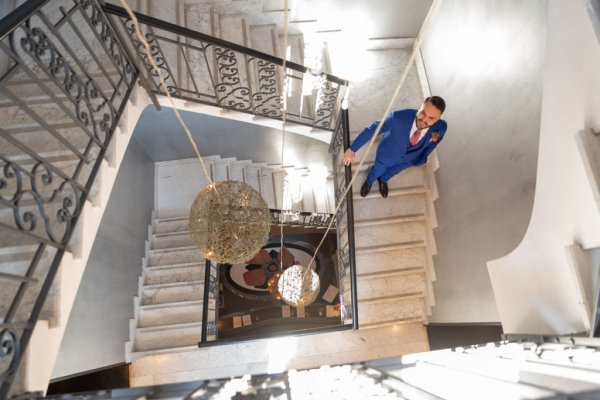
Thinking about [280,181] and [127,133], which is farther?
[280,181]

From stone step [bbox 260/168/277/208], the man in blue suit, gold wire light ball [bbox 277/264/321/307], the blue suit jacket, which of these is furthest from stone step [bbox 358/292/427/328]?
stone step [bbox 260/168/277/208]

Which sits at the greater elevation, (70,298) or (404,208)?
(404,208)

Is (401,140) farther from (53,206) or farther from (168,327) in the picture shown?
(168,327)

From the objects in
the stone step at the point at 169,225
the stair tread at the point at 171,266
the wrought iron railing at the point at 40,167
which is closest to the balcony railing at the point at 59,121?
the wrought iron railing at the point at 40,167

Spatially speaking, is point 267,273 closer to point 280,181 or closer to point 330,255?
point 330,255

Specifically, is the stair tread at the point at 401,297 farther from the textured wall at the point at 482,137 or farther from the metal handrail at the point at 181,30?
the metal handrail at the point at 181,30

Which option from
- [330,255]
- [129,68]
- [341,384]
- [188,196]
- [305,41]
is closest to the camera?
[341,384]

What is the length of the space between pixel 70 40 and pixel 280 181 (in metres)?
4.57

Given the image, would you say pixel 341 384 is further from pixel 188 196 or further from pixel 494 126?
pixel 188 196

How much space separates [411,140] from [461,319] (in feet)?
6.96

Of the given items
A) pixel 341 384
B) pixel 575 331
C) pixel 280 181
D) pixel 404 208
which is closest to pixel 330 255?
pixel 280 181

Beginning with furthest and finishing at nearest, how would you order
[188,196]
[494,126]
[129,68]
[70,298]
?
[188,196] < [129,68] < [494,126] < [70,298]

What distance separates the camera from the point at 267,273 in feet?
27.8

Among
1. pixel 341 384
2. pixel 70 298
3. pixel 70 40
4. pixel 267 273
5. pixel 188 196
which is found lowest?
pixel 341 384
